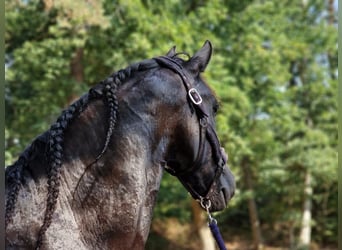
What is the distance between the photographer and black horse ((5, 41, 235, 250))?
Result: 1428mm

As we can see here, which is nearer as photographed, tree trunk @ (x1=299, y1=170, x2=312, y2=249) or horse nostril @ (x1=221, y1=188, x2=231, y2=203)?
horse nostril @ (x1=221, y1=188, x2=231, y2=203)

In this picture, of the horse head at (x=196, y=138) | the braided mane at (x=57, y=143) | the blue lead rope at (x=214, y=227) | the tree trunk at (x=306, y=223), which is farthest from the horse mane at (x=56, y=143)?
the tree trunk at (x=306, y=223)

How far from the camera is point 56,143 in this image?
150 cm

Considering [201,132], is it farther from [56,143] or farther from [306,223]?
[306,223]

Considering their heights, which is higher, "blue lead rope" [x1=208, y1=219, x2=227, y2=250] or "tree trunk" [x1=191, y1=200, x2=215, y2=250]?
"tree trunk" [x1=191, y1=200, x2=215, y2=250]

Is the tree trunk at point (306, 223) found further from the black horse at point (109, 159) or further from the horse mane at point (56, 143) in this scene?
the horse mane at point (56, 143)

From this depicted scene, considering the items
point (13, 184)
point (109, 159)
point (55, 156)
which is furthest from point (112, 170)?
point (13, 184)

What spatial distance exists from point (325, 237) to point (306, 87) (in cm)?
538

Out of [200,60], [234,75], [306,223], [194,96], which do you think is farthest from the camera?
[306,223]

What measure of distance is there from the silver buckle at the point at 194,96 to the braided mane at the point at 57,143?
0.16 metres

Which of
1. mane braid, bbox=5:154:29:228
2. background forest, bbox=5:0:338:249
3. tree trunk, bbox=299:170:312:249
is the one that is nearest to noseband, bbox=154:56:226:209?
mane braid, bbox=5:154:29:228

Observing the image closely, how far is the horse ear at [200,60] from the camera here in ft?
5.80

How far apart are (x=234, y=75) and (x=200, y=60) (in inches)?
336

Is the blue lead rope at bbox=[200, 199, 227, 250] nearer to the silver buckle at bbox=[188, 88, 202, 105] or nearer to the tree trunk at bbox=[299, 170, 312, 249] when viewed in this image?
the silver buckle at bbox=[188, 88, 202, 105]
